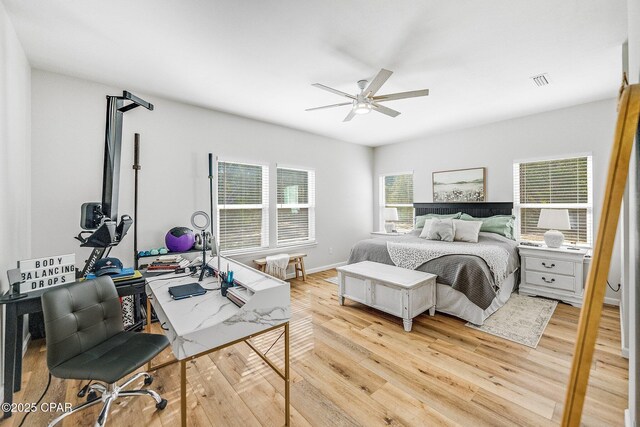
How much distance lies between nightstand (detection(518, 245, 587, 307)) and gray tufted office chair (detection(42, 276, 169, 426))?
4.44 metres

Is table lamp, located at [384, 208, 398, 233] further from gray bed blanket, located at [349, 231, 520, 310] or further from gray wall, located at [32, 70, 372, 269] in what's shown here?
gray bed blanket, located at [349, 231, 520, 310]

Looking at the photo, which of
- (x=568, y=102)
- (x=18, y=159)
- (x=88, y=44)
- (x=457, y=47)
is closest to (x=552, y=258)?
(x=568, y=102)

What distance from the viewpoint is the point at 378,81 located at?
2.42 m

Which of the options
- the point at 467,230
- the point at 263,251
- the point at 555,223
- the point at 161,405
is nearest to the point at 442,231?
the point at 467,230

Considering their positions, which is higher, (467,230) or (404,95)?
(404,95)

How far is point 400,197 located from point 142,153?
4.77m

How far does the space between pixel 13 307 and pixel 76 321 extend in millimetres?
531

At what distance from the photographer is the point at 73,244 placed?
2.91 meters

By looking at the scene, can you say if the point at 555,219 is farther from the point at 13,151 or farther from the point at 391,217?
the point at 13,151

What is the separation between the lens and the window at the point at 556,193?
3814mm

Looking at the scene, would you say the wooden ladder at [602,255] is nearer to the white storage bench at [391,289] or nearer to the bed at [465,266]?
the white storage bench at [391,289]

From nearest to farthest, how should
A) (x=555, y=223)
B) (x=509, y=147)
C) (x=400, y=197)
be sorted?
(x=555, y=223), (x=509, y=147), (x=400, y=197)

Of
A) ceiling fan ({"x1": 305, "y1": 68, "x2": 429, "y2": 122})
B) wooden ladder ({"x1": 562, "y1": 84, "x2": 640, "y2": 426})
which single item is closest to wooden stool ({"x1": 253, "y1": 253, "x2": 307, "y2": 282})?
ceiling fan ({"x1": 305, "y1": 68, "x2": 429, "y2": 122})

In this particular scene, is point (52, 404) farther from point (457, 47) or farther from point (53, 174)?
point (457, 47)
